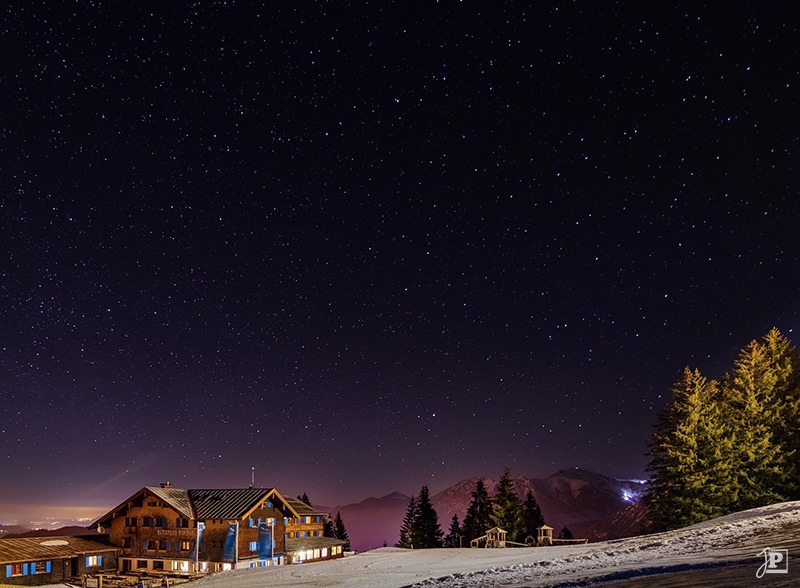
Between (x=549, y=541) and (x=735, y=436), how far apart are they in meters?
15.5

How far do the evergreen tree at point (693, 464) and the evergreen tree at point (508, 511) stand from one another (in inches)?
1097

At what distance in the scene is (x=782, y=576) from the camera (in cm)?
990

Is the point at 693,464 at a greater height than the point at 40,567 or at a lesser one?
greater

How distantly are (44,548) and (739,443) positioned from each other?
5539 cm

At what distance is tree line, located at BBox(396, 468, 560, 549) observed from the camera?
67.8 meters

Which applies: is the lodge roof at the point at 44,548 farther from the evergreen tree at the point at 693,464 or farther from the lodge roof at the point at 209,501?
the evergreen tree at the point at 693,464

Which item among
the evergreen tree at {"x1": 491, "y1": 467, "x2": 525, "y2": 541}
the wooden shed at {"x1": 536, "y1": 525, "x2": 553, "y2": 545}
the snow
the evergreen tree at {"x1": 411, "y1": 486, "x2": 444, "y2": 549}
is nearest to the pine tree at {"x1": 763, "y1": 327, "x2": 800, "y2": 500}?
the snow

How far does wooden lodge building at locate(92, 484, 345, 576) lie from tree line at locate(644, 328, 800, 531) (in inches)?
1459

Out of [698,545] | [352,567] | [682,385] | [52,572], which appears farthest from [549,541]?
[52,572]

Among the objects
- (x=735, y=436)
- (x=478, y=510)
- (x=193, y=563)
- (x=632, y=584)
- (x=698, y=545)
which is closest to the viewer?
(x=632, y=584)

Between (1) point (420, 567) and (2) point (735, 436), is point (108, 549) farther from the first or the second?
(2) point (735, 436)

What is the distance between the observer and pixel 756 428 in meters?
34.8

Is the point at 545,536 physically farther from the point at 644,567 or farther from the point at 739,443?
the point at 644,567

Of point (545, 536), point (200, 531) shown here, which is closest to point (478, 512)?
point (545, 536)
